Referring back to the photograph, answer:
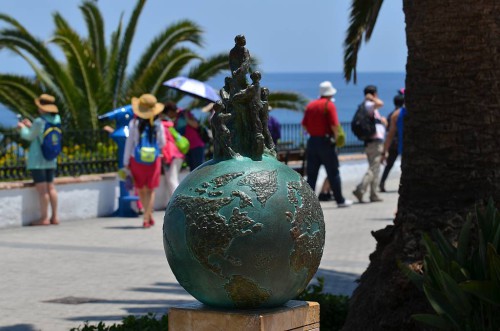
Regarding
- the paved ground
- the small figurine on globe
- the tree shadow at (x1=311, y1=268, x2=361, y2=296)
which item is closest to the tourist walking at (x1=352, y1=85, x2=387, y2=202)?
the paved ground

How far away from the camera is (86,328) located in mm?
7293

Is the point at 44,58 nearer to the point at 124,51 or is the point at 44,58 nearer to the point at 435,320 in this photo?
the point at 124,51

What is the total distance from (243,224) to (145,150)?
10.2 meters

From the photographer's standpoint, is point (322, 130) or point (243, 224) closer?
point (243, 224)

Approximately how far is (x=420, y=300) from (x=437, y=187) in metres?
0.82

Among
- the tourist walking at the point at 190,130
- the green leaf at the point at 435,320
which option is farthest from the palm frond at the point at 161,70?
the green leaf at the point at 435,320

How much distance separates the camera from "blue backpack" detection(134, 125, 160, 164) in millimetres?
14930

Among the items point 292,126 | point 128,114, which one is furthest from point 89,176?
point 292,126

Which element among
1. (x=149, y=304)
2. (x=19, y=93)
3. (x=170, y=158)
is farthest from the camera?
(x=19, y=93)

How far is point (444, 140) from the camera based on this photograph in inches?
291

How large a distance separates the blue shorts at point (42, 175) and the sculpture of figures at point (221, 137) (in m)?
10.6

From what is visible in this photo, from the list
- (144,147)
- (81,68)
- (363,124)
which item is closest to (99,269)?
(144,147)

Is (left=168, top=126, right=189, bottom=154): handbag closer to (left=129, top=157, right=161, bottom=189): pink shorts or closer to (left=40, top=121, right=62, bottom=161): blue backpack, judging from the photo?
(left=129, top=157, right=161, bottom=189): pink shorts

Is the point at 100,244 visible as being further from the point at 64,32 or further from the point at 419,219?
the point at 64,32
